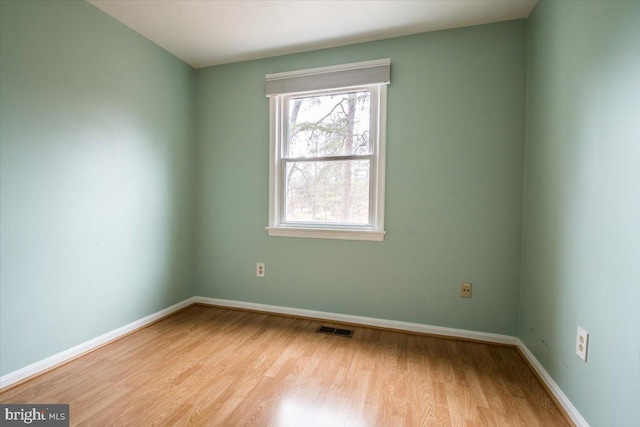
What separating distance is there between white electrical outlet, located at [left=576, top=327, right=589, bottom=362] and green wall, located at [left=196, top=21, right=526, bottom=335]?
0.79 m

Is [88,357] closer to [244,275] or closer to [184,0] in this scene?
[244,275]

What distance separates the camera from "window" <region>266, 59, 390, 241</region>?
2439 millimetres

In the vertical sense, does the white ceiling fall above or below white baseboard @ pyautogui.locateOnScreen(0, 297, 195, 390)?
above

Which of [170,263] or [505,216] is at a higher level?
[505,216]

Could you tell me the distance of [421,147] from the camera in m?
2.32

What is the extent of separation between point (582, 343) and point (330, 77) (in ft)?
7.98

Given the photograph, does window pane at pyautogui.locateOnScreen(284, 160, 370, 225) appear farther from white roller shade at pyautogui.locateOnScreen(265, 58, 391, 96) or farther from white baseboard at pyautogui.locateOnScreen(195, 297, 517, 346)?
white baseboard at pyautogui.locateOnScreen(195, 297, 517, 346)

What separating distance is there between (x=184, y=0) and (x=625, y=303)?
2.93m

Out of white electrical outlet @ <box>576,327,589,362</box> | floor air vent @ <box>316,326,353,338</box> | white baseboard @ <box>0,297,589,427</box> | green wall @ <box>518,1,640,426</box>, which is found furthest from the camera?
floor air vent @ <box>316,326,353,338</box>

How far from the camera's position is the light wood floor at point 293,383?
4.68 feet

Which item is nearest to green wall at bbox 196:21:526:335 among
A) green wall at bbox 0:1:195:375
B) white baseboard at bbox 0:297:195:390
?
green wall at bbox 0:1:195:375

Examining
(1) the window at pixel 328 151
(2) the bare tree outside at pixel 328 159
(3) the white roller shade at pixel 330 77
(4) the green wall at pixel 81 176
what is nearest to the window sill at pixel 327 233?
(1) the window at pixel 328 151

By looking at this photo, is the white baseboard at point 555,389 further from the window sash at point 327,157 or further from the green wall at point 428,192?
the window sash at point 327,157

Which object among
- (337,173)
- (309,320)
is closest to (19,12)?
(337,173)
